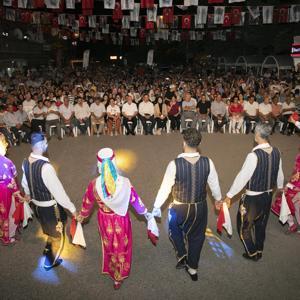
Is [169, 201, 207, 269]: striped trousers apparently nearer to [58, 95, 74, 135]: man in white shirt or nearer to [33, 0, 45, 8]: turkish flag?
[58, 95, 74, 135]: man in white shirt

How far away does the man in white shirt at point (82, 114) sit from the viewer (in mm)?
10609

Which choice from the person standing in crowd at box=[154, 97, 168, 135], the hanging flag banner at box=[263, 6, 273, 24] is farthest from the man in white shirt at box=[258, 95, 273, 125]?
the hanging flag banner at box=[263, 6, 273, 24]

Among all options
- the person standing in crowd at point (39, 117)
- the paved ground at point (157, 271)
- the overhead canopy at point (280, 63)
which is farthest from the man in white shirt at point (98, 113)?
the overhead canopy at point (280, 63)

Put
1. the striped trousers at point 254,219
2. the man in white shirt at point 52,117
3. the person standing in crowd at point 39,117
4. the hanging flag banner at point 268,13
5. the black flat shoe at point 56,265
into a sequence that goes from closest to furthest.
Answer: the striped trousers at point 254,219, the black flat shoe at point 56,265, the person standing in crowd at point 39,117, the man in white shirt at point 52,117, the hanging flag banner at point 268,13

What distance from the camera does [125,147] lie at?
9352 mm

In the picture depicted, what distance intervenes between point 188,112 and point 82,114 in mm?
3633

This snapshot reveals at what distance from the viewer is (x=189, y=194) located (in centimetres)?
342

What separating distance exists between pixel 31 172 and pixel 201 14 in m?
14.9

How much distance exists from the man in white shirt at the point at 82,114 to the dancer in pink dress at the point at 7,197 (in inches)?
251

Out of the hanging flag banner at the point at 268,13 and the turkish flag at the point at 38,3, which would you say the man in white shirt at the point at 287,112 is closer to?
the hanging flag banner at the point at 268,13

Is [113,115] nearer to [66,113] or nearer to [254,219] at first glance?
[66,113]

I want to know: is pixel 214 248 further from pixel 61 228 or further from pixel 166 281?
pixel 61 228

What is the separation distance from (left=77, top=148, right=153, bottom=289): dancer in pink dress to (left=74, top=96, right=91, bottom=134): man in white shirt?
7.48 meters

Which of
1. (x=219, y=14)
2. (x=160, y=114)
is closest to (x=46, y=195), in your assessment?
(x=160, y=114)
